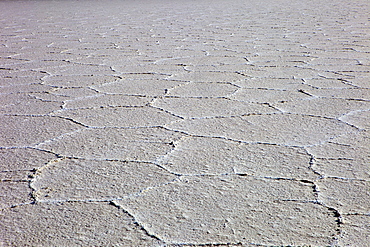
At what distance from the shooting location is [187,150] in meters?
1.53

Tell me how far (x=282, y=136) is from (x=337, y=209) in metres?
0.52

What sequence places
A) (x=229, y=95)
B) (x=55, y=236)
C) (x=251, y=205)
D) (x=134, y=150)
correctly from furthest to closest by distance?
1. (x=229, y=95)
2. (x=134, y=150)
3. (x=251, y=205)
4. (x=55, y=236)

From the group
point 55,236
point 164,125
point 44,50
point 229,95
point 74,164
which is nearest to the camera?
point 55,236

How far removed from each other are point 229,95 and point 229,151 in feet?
2.37

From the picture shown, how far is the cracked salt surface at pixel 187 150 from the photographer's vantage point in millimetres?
1077

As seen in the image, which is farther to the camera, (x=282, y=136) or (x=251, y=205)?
(x=282, y=136)

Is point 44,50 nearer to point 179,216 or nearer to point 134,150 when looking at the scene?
point 134,150

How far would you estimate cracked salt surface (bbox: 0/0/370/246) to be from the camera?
1.08m

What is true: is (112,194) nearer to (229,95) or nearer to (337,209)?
(337,209)

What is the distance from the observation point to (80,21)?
6445mm

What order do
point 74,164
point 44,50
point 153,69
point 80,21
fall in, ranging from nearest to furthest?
point 74,164, point 153,69, point 44,50, point 80,21

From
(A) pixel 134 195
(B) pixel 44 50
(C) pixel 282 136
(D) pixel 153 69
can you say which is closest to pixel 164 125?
(C) pixel 282 136

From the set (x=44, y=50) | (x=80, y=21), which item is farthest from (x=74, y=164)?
(x=80, y=21)

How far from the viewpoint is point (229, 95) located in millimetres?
2199
